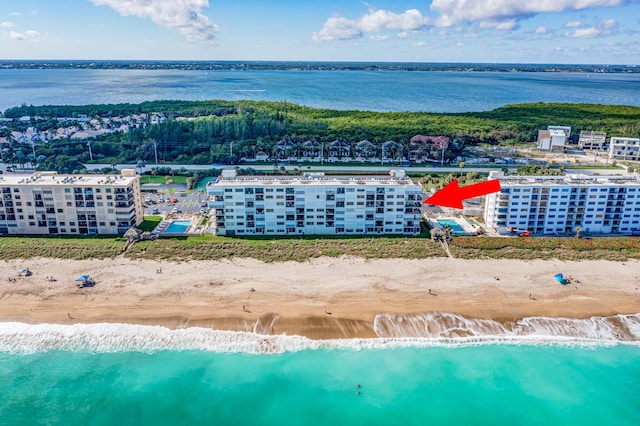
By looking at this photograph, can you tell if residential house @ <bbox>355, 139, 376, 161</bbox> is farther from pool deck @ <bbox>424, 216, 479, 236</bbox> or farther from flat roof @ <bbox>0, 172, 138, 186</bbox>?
flat roof @ <bbox>0, 172, 138, 186</bbox>

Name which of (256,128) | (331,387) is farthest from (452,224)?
(256,128)

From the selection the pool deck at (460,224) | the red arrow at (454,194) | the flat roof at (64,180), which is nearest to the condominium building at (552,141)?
the red arrow at (454,194)

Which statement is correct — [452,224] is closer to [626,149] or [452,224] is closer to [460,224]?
[460,224]

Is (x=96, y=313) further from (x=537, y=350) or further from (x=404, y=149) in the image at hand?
(x=404, y=149)

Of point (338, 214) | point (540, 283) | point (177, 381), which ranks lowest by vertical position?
point (177, 381)

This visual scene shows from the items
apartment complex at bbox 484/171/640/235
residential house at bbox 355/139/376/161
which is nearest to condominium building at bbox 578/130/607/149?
residential house at bbox 355/139/376/161

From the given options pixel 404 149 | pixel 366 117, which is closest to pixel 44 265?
pixel 404 149
